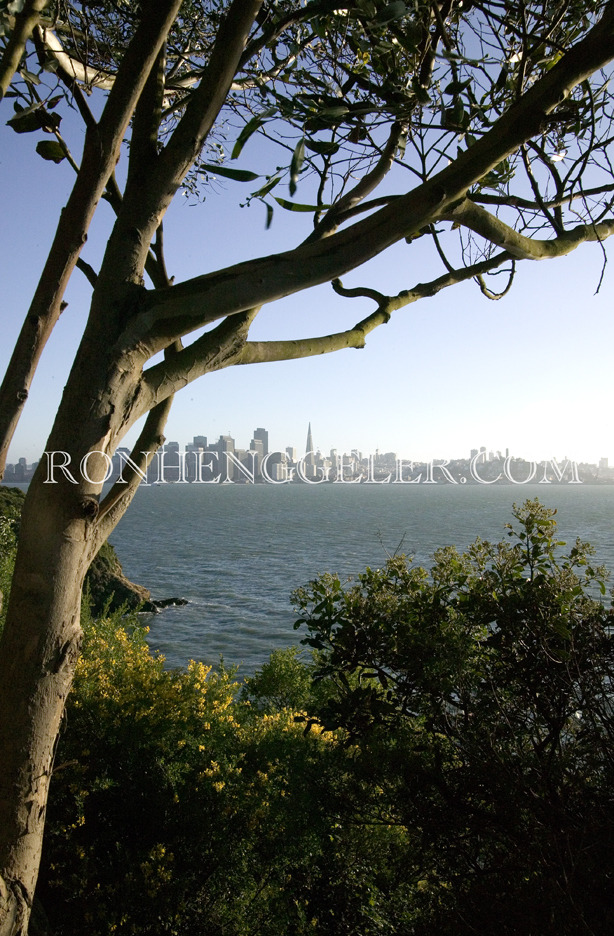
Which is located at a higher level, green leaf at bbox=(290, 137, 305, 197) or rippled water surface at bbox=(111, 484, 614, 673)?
green leaf at bbox=(290, 137, 305, 197)

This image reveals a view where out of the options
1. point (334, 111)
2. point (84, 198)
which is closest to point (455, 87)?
point (334, 111)

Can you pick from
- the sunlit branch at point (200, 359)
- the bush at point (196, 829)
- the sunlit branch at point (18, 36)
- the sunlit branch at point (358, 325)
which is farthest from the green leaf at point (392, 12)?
the bush at point (196, 829)

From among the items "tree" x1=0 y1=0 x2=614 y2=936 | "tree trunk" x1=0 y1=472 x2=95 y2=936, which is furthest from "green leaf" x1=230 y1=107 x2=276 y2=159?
"tree trunk" x1=0 y1=472 x2=95 y2=936

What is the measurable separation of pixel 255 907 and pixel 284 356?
3.02 metres

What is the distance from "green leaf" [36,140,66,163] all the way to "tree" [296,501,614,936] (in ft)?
7.29

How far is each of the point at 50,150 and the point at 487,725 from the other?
2.90 metres

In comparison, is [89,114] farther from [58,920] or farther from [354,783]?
[58,920]

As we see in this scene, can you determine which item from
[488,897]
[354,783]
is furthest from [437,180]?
[354,783]

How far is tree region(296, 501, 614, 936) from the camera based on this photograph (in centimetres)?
218

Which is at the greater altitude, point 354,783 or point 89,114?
point 89,114

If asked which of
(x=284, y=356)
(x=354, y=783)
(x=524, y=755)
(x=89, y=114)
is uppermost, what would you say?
(x=89, y=114)

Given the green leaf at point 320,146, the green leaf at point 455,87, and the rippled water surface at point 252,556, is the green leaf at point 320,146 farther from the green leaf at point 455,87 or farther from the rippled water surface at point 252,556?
the rippled water surface at point 252,556

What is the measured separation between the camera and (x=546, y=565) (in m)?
3.17

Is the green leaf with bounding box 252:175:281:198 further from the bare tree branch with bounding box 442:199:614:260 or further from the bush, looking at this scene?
the bush
